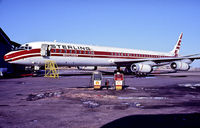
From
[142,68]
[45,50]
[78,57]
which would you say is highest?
[45,50]

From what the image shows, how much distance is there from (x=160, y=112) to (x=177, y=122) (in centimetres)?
122

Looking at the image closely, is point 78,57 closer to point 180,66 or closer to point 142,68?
point 142,68

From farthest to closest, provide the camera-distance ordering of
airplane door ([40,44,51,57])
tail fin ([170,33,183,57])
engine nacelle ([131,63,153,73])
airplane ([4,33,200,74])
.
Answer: tail fin ([170,33,183,57]), engine nacelle ([131,63,153,73]), airplane door ([40,44,51,57]), airplane ([4,33,200,74])

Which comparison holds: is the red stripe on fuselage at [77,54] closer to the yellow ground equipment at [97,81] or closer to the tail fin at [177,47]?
the yellow ground equipment at [97,81]

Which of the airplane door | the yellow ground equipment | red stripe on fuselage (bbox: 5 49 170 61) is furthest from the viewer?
the airplane door

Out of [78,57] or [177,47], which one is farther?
[177,47]

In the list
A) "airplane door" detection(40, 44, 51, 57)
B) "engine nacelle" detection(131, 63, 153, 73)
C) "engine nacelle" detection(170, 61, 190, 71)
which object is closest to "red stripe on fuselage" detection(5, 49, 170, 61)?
"airplane door" detection(40, 44, 51, 57)

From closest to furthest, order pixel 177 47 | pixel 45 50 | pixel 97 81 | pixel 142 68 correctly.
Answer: pixel 97 81
pixel 45 50
pixel 142 68
pixel 177 47

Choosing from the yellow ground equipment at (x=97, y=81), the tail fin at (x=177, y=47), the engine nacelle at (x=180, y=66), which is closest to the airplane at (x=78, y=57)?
the engine nacelle at (x=180, y=66)

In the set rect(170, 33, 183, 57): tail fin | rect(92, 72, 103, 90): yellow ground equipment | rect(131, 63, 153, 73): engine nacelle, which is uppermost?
rect(170, 33, 183, 57): tail fin

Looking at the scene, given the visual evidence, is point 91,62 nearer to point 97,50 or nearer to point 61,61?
point 97,50

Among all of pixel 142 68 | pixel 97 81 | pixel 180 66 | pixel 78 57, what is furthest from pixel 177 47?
pixel 97 81

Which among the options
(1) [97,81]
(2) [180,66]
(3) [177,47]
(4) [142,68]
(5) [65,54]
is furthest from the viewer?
(3) [177,47]

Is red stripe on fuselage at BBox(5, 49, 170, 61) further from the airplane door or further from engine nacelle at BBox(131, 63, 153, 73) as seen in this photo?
engine nacelle at BBox(131, 63, 153, 73)
